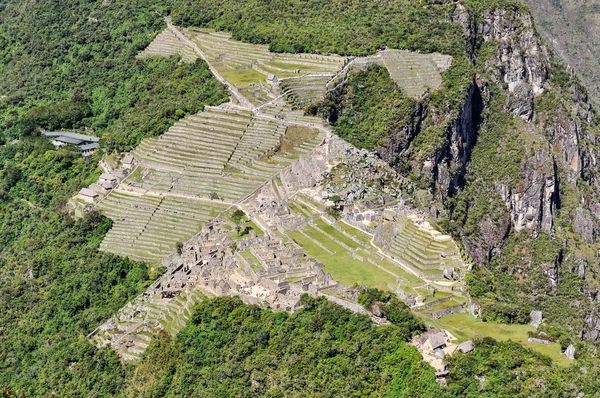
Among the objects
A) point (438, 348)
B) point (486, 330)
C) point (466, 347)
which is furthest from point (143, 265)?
point (466, 347)

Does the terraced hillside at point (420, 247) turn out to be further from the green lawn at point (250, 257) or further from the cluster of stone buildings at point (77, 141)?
the cluster of stone buildings at point (77, 141)

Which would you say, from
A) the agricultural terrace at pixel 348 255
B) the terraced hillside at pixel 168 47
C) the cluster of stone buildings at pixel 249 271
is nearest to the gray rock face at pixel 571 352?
the agricultural terrace at pixel 348 255

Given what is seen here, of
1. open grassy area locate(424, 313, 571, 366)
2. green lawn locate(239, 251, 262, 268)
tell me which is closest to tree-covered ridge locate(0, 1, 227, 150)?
green lawn locate(239, 251, 262, 268)

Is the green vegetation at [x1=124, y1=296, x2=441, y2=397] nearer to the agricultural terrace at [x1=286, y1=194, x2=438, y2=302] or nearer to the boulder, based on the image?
the boulder

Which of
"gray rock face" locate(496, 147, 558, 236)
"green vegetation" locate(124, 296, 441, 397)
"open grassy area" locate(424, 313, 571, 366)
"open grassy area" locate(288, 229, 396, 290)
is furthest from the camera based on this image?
"gray rock face" locate(496, 147, 558, 236)

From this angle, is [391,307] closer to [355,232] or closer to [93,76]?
[355,232]

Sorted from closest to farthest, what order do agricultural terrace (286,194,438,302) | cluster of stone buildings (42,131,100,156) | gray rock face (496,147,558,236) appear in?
agricultural terrace (286,194,438,302) → cluster of stone buildings (42,131,100,156) → gray rock face (496,147,558,236)
